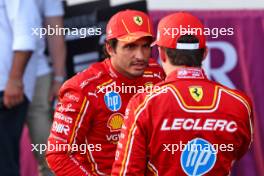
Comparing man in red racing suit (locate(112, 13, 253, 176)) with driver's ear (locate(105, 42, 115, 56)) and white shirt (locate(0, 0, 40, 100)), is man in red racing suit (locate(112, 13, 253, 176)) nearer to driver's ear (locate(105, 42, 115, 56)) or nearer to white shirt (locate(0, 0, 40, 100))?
driver's ear (locate(105, 42, 115, 56))

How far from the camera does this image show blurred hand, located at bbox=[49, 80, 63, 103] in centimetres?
493

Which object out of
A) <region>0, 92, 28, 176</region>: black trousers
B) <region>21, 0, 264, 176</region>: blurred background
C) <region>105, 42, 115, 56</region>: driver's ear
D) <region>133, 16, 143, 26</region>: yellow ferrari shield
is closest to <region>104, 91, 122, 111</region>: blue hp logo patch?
<region>105, 42, 115, 56</region>: driver's ear

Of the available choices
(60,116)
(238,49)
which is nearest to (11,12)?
(60,116)

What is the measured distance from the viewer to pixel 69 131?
152 inches

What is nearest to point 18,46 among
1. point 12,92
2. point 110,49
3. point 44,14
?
point 12,92

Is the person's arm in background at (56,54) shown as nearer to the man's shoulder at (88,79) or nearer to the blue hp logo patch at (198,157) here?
the man's shoulder at (88,79)

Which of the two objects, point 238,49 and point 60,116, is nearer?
point 60,116

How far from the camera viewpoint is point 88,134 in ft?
13.0

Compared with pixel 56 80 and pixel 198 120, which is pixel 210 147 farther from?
pixel 56 80

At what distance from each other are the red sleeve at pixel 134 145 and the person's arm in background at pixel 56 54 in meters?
1.59

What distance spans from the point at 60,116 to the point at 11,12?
34.9 inches

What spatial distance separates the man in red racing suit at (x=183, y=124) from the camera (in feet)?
11.0

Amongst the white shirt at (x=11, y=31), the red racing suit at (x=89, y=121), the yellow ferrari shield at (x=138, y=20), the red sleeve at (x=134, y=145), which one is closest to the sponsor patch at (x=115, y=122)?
the red racing suit at (x=89, y=121)

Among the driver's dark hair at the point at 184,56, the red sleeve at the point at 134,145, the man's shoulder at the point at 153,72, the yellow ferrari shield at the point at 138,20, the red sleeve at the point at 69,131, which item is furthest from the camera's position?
the man's shoulder at the point at 153,72
